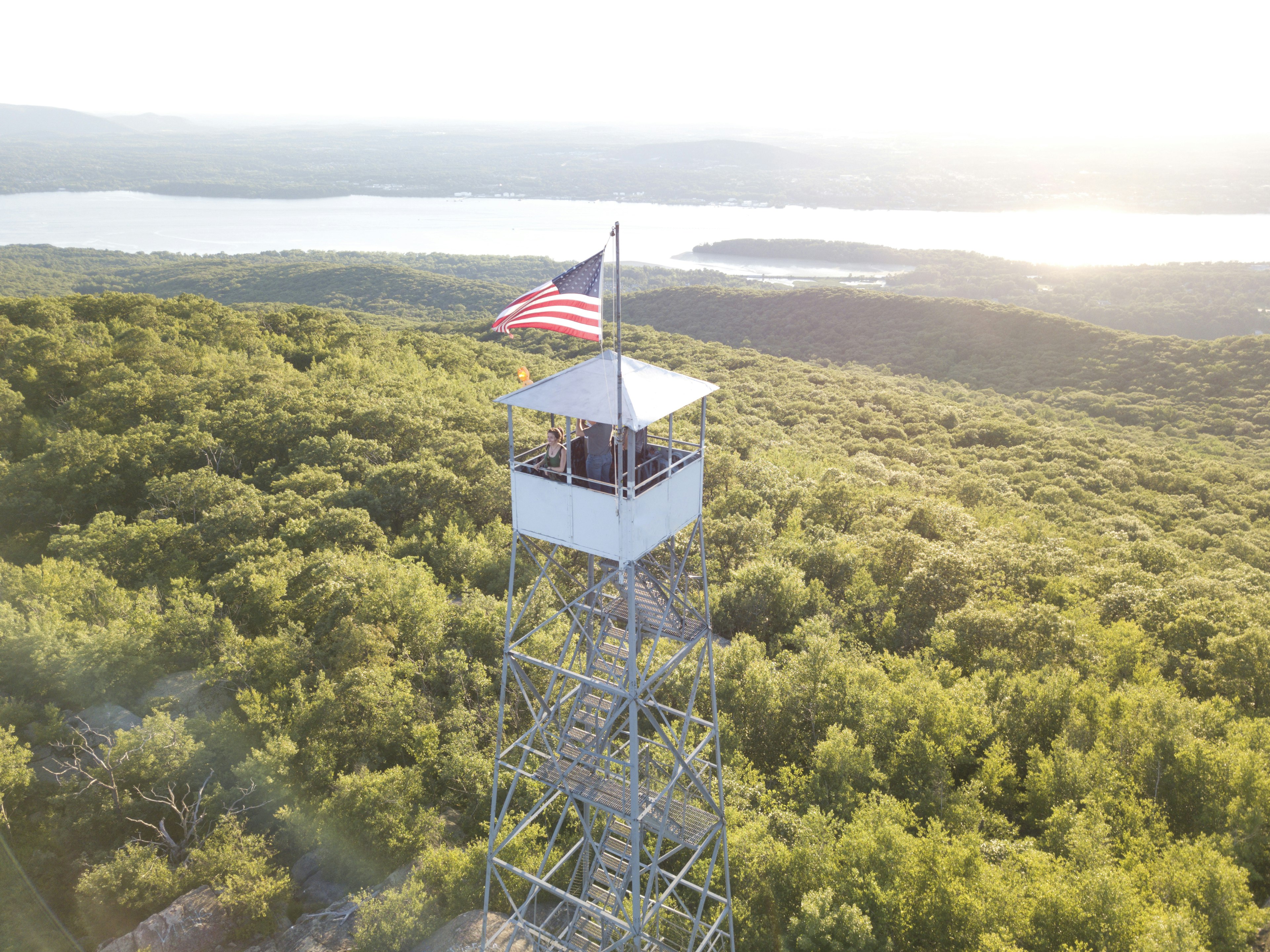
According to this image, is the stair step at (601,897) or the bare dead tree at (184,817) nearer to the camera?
the stair step at (601,897)

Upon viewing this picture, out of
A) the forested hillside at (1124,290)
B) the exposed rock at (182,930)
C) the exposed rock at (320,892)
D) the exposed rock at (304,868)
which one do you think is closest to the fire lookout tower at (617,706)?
the exposed rock at (320,892)

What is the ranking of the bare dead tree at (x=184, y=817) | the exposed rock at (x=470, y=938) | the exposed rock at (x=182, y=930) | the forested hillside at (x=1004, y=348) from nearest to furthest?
the exposed rock at (x=470, y=938)
the exposed rock at (x=182, y=930)
the bare dead tree at (x=184, y=817)
the forested hillside at (x=1004, y=348)

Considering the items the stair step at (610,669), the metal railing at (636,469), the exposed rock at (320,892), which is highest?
the metal railing at (636,469)

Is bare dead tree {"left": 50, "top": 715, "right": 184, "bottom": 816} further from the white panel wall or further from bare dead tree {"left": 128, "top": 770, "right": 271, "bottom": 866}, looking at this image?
the white panel wall

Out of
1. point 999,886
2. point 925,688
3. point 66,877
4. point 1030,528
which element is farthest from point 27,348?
point 1030,528

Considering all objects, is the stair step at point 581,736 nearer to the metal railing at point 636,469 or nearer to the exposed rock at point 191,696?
the metal railing at point 636,469

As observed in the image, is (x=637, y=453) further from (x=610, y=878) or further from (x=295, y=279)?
(x=295, y=279)
